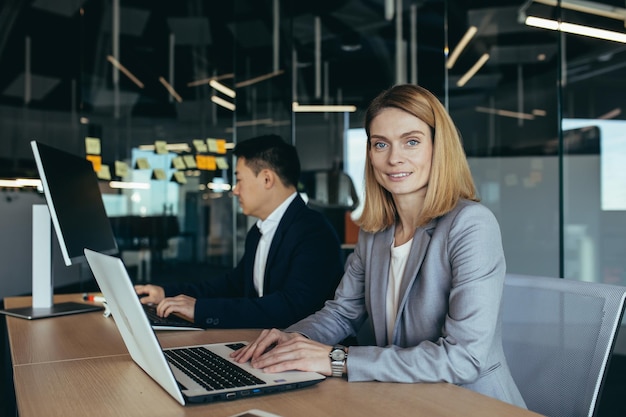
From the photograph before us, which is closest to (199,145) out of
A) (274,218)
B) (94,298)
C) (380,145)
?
(94,298)

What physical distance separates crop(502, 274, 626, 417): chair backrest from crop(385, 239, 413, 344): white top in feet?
0.89

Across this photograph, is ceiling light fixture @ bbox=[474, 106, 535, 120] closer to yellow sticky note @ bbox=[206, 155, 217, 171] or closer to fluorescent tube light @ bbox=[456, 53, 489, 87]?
fluorescent tube light @ bbox=[456, 53, 489, 87]

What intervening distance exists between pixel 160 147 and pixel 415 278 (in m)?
4.41

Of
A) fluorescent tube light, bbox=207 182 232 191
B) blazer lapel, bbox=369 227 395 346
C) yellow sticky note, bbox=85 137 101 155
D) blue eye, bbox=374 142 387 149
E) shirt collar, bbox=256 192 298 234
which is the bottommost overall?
blazer lapel, bbox=369 227 395 346

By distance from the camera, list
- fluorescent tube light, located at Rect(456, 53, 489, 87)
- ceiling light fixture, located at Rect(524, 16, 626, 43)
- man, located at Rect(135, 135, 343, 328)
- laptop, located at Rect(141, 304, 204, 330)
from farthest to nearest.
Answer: fluorescent tube light, located at Rect(456, 53, 489, 87), ceiling light fixture, located at Rect(524, 16, 626, 43), man, located at Rect(135, 135, 343, 328), laptop, located at Rect(141, 304, 204, 330)

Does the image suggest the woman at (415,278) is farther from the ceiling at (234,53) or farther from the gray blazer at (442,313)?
the ceiling at (234,53)

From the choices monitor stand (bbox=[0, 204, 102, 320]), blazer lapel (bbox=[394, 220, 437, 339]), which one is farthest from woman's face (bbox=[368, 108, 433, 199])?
monitor stand (bbox=[0, 204, 102, 320])

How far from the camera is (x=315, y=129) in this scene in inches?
205

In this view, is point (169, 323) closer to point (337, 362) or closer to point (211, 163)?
point (337, 362)

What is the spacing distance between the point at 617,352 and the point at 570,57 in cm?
186

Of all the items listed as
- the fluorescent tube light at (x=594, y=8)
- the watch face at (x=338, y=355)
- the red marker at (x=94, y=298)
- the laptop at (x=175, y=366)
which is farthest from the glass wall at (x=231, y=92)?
the laptop at (x=175, y=366)

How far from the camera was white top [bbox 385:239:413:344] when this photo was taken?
1.56 meters

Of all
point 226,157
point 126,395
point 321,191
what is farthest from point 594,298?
point 226,157

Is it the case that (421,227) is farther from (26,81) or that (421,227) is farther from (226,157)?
(26,81)
